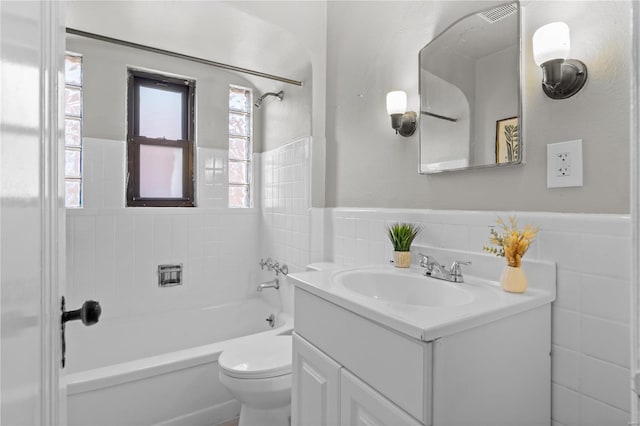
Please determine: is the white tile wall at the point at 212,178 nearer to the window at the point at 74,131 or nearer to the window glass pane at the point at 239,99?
the window glass pane at the point at 239,99

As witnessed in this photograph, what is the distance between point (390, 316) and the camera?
0.83m

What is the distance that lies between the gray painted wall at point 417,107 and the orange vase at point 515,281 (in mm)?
222

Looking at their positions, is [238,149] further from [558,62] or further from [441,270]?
[558,62]

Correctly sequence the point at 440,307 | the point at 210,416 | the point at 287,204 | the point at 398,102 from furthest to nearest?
the point at 287,204 → the point at 210,416 → the point at 398,102 → the point at 440,307

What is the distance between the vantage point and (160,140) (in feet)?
8.74

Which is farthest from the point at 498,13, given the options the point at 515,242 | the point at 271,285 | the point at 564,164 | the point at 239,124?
the point at 239,124

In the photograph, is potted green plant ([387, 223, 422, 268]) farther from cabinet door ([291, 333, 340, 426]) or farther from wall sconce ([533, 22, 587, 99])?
wall sconce ([533, 22, 587, 99])

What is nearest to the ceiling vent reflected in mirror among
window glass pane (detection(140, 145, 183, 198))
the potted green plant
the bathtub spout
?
the potted green plant

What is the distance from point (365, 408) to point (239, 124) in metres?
2.60

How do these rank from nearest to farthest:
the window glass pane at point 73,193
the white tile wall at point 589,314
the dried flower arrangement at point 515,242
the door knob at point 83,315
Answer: the door knob at point 83,315, the white tile wall at point 589,314, the dried flower arrangement at point 515,242, the window glass pane at point 73,193

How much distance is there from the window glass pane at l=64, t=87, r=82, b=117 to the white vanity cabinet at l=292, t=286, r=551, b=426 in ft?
7.58

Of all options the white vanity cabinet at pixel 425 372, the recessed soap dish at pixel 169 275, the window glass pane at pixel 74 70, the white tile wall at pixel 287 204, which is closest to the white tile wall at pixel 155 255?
the recessed soap dish at pixel 169 275

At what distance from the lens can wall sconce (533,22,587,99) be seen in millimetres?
961

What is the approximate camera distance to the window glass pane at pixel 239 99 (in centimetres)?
295
